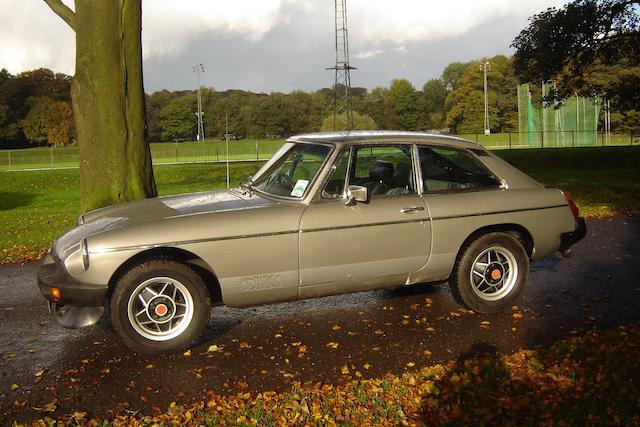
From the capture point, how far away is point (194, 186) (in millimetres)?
26359

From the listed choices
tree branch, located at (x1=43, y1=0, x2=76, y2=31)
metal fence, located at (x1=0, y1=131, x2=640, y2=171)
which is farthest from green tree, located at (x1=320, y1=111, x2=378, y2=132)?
tree branch, located at (x1=43, y1=0, x2=76, y2=31)

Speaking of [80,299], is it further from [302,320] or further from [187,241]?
[302,320]

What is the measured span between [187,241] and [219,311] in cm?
157

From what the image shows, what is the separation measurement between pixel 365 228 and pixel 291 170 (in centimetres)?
99

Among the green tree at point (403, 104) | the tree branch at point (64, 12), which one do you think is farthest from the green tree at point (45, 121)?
the tree branch at point (64, 12)

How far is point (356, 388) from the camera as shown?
443 cm

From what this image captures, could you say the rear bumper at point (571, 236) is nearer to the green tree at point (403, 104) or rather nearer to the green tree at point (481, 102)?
the green tree at point (403, 104)

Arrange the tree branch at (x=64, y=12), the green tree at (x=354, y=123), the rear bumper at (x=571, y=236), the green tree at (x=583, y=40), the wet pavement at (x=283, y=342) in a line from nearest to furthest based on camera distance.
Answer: the wet pavement at (x=283, y=342) < the rear bumper at (x=571, y=236) < the tree branch at (x=64, y=12) < the green tree at (x=583, y=40) < the green tree at (x=354, y=123)

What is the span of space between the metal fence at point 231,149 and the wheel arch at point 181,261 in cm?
4668

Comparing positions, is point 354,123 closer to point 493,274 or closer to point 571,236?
point 571,236

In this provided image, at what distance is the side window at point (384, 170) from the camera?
601 cm

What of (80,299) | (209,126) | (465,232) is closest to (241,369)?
(80,299)

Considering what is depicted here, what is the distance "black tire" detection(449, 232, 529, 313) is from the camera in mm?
6191

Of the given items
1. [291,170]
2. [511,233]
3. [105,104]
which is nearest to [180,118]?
[105,104]
